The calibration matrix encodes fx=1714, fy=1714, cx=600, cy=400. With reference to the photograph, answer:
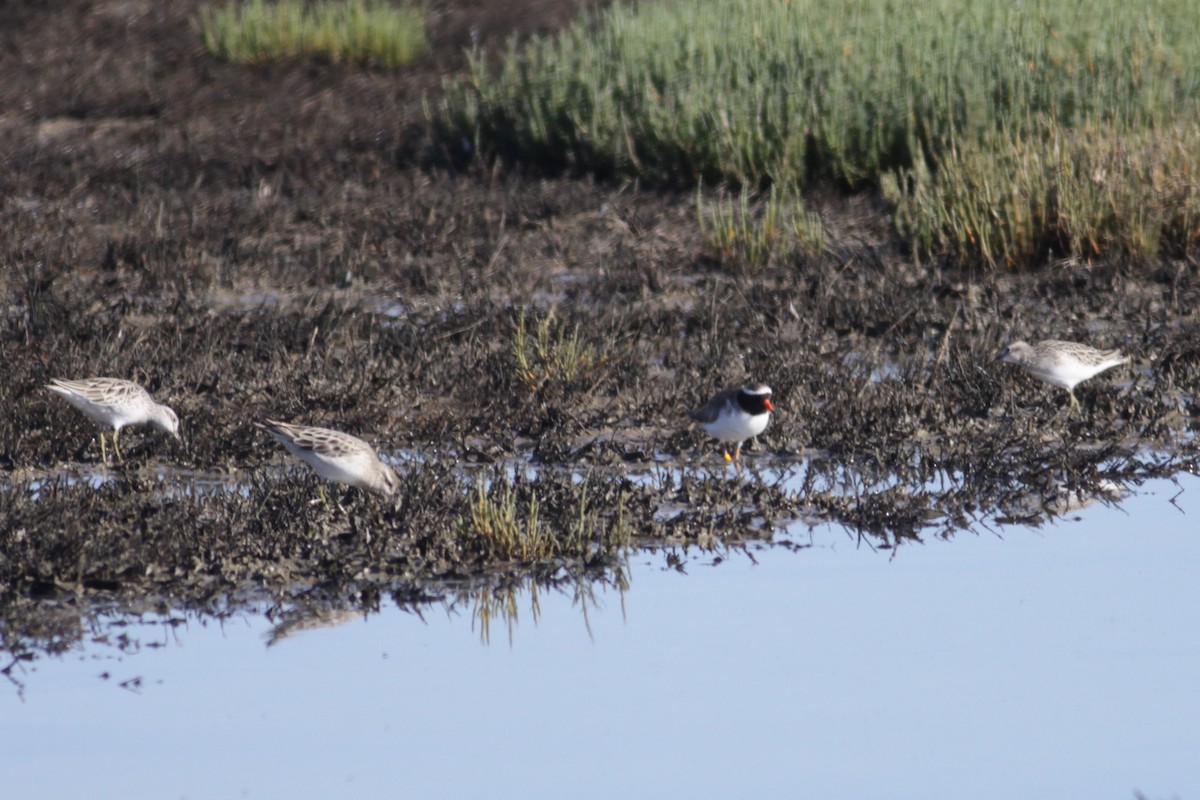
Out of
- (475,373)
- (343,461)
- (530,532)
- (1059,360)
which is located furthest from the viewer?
(475,373)

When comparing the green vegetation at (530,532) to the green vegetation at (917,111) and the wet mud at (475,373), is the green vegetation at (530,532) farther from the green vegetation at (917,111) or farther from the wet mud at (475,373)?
the green vegetation at (917,111)

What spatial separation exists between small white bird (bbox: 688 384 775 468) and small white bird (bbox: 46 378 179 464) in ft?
9.07

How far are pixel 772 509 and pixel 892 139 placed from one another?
6895 millimetres

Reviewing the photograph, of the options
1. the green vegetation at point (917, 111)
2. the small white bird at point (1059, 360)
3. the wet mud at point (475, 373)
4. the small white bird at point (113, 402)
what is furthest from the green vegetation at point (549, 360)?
the green vegetation at point (917, 111)

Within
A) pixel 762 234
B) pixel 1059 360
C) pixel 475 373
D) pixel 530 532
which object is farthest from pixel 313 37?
pixel 530 532

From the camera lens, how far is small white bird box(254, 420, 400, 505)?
25.8 feet

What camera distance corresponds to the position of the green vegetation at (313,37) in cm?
2144

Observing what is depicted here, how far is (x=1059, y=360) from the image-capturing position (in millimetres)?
9445

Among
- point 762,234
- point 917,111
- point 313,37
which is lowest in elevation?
point 313,37

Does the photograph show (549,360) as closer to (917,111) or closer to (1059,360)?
(1059,360)

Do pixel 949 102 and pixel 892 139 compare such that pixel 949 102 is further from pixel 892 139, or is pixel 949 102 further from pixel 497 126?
pixel 497 126

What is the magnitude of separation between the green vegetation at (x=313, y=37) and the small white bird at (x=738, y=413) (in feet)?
45.6

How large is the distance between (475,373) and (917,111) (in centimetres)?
575

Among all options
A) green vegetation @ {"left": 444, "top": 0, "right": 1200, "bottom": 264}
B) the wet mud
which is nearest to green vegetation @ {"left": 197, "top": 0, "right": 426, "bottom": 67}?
the wet mud
